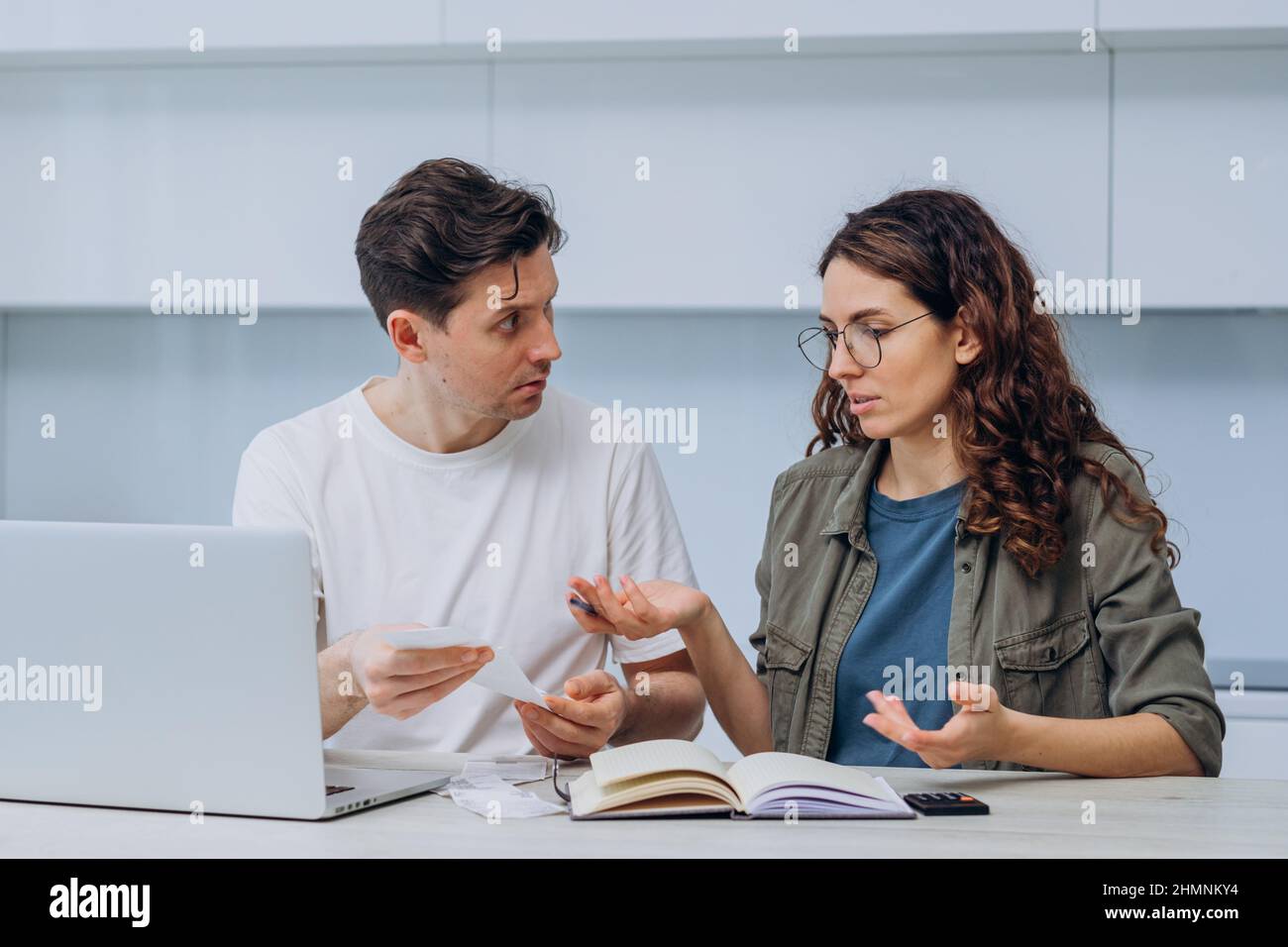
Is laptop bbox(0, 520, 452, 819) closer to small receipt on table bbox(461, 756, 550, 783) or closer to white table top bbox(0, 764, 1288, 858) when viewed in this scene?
white table top bbox(0, 764, 1288, 858)

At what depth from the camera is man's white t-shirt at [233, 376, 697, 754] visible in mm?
1767

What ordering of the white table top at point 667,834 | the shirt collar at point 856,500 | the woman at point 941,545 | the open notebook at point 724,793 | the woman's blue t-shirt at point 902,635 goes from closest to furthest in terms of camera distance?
the white table top at point 667,834, the open notebook at point 724,793, the woman at point 941,545, the woman's blue t-shirt at point 902,635, the shirt collar at point 856,500

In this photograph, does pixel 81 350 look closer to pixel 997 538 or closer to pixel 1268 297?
pixel 997 538

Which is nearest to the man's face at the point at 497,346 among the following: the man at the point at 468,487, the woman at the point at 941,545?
the man at the point at 468,487

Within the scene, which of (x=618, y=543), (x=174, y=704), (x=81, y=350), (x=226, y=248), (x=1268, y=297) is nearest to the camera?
(x=174, y=704)

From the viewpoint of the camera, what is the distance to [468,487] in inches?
72.1

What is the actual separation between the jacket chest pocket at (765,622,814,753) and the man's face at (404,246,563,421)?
1.56 ft

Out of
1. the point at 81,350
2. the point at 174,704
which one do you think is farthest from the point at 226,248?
the point at 174,704

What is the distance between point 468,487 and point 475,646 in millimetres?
658

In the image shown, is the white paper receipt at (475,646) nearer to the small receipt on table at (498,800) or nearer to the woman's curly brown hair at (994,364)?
the small receipt on table at (498,800)

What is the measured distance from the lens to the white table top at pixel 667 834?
100 centimetres

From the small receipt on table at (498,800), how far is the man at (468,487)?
46 cm

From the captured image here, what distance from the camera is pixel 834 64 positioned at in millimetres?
Result: 2402
